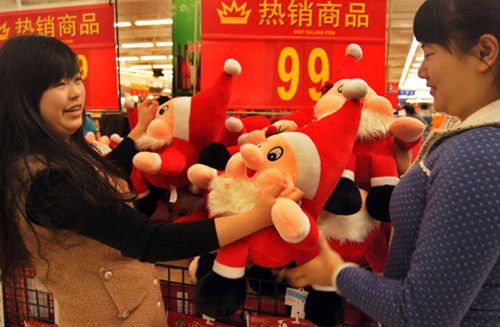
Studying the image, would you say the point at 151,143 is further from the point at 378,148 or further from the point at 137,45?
the point at 137,45

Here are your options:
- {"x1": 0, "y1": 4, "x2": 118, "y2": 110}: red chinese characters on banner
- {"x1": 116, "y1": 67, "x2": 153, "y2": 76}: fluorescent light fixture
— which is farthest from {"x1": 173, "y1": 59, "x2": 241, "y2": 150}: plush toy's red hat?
{"x1": 116, "y1": 67, "x2": 153, "y2": 76}: fluorescent light fixture

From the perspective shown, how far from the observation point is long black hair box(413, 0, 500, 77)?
0.60m

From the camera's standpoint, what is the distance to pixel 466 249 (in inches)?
22.3

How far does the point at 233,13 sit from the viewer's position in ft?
6.10

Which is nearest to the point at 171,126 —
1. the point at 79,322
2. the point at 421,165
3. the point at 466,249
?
the point at 79,322

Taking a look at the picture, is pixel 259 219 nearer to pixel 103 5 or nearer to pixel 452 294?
pixel 452 294

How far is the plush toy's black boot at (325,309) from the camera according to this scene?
987mm

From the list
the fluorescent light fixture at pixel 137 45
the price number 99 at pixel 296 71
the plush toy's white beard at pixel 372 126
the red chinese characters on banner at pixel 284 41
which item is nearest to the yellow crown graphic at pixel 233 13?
the red chinese characters on banner at pixel 284 41

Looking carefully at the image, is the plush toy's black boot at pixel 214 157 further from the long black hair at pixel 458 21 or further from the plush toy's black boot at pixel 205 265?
the long black hair at pixel 458 21

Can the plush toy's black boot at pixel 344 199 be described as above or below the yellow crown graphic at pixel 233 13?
below

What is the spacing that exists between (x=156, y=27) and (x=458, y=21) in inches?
402

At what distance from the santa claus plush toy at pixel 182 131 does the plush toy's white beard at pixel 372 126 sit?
18.7 inches

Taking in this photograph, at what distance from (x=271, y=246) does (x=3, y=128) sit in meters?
0.68

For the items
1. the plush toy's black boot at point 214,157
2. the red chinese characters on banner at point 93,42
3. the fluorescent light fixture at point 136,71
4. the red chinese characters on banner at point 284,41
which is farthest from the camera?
the fluorescent light fixture at point 136,71
